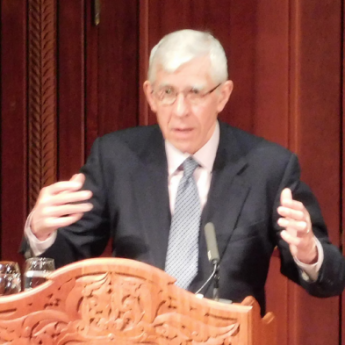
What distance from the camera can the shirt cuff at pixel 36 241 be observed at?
1225 mm

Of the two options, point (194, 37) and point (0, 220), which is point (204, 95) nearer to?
point (194, 37)

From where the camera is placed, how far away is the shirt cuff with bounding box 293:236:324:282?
1215mm

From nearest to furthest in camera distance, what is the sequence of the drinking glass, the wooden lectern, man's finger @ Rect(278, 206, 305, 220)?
1. the wooden lectern
2. man's finger @ Rect(278, 206, 305, 220)
3. the drinking glass

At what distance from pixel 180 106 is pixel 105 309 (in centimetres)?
62

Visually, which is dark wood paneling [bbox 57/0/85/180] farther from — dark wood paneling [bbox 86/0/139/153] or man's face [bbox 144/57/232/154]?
man's face [bbox 144/57/232/154]

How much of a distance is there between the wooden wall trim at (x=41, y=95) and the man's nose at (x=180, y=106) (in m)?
0.75

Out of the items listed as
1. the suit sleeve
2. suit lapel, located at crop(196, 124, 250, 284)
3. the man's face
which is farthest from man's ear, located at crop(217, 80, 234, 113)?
the suit sleeve

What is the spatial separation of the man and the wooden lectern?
0.41 m

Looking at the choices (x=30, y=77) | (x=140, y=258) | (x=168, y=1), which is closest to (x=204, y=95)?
(x=140, y=258)

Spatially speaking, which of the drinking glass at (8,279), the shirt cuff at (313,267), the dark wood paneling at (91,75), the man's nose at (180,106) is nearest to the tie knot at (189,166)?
the man's nose at (180,106)

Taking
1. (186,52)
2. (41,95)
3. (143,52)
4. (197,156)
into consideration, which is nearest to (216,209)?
(197,156)

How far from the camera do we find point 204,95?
1466mm

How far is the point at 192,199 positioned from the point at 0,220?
92 centimetres

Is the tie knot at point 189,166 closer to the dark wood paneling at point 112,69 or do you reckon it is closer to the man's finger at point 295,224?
the man's finger at point 295,224
